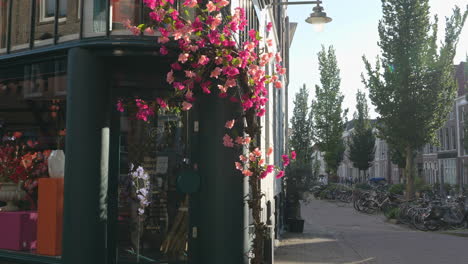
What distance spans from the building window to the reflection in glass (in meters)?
1.57

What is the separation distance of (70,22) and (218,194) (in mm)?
2875

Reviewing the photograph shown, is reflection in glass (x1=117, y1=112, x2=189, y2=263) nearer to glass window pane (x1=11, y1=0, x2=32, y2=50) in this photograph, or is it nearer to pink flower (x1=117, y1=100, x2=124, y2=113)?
pink flower (x1=117, y1=100, x2=124, y2=113)

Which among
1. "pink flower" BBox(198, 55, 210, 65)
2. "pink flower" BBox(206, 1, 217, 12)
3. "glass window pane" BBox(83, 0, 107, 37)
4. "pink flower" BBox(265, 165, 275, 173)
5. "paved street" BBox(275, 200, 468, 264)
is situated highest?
"glass window pane" BBox(83, 0, 107, 37)

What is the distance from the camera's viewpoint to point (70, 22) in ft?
19.8

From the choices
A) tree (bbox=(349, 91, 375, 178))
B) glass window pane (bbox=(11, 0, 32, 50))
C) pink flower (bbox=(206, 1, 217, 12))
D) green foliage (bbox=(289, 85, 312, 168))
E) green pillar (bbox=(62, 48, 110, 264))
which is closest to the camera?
pink flower (bbox=(206, 1, 217, 12))

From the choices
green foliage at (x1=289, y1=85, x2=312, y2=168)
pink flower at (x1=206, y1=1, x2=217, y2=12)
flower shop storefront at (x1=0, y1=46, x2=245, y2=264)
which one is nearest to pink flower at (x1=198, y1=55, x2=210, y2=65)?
pink flower at (x1=206, y1=1, x2=217, y2=12)

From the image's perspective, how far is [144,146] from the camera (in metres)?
6.34

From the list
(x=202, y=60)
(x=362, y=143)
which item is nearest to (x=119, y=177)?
(x=202, y=60)

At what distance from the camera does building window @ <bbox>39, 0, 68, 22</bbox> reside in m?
6.13

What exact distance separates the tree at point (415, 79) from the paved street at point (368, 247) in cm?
768

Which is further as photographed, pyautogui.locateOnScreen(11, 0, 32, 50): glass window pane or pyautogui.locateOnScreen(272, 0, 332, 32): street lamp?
pyautogui.locateOnScreen(272, 0, 332, 32): street lamp

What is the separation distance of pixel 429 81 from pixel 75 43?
20.5 meters

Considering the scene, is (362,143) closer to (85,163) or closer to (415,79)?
(415,79)

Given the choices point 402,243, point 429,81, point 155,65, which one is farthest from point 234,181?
point 429,81
